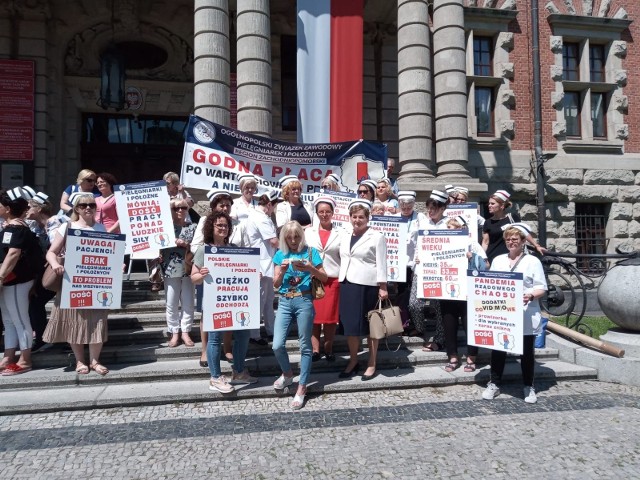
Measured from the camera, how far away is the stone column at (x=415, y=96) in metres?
11.3

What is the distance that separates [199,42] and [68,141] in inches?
233

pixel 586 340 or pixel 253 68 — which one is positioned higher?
pixel 253 68

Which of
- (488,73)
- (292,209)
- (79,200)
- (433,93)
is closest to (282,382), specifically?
(292,209)

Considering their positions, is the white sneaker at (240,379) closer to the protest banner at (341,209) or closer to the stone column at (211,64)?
the protest banner at (341,209)

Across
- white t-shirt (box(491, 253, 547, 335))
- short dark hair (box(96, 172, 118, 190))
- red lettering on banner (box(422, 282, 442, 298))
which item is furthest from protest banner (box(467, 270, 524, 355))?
short dark hair (box(96, 172, 118, 190))

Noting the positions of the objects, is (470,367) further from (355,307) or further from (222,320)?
(222,320)

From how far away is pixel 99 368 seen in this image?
561cm

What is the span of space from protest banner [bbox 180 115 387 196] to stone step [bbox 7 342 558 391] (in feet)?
9.86

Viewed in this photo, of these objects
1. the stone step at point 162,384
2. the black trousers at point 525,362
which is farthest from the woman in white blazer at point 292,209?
the black trousers at point 525,362

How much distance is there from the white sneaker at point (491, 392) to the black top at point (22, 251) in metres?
5.53

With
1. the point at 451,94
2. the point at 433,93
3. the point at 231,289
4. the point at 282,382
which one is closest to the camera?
the point at 231,289

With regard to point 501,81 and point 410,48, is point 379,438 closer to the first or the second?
point 410,48

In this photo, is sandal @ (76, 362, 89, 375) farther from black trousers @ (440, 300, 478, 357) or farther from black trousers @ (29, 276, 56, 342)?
black trousers @ (440, 300, 478, 357)

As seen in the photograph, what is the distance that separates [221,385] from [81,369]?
5.84 ft
